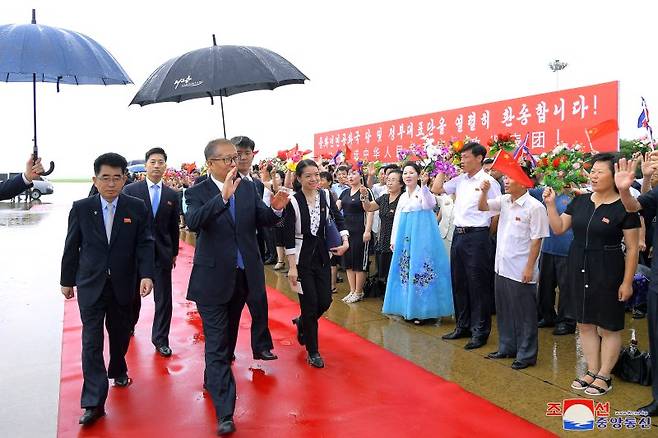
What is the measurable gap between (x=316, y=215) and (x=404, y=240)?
156 cm

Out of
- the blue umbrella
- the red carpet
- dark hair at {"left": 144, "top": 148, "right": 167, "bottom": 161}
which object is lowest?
the red carpet

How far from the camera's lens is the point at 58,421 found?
3.52 m

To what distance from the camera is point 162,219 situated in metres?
4.93

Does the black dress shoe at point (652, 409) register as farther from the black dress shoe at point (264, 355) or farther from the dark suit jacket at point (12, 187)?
the dark suit jacket at point (12, 187)

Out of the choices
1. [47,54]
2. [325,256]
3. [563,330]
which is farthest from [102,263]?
[563,330]

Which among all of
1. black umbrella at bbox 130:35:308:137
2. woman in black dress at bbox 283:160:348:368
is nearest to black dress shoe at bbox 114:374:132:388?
woman in black dress at bbox 283:160:348:368

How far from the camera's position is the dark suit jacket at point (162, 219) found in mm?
4883

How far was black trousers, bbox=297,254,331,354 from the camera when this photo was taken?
454 centimetres

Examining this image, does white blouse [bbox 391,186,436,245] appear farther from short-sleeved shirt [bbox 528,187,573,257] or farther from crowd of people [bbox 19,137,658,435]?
short-sleeved shirt [bbox 528,187,573,257]

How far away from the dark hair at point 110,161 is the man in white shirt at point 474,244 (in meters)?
2.90

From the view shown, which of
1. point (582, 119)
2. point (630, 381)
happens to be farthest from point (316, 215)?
point (582, 119)

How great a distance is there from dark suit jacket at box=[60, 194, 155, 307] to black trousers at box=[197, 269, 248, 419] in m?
0.57

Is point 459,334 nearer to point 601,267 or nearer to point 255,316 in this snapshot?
point 601,267

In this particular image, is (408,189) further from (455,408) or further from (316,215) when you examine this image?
(455,408)
